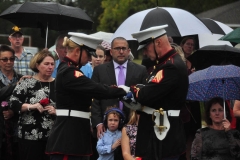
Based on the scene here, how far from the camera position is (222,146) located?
7.45 m

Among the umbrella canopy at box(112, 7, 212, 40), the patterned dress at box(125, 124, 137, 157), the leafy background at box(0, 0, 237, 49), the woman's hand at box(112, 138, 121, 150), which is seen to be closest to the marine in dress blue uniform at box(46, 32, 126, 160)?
the patterned dress at box(125, 124, 137, 157)

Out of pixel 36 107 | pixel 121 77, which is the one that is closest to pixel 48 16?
pixel 121 77

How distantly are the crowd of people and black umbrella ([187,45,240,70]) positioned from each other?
0.41m

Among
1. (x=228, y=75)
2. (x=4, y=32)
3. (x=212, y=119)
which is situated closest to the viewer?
(x=228, y=75)

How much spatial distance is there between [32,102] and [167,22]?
2340mm

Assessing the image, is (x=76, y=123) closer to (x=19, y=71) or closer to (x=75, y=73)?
(x=75, y=73)

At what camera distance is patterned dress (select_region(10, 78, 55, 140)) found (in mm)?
7859

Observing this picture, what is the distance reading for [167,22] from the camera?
9.06 meters

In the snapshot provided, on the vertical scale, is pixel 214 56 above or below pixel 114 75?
above

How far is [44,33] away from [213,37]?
3117mm

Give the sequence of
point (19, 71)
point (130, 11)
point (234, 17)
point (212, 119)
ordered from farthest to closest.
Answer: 1. point (130, 11)
2. point (234, 17)
3. point (19, 71)
4. point (212, 119)

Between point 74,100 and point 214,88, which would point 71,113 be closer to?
point 74,100

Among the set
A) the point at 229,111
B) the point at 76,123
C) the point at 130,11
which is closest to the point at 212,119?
the point at 229,111

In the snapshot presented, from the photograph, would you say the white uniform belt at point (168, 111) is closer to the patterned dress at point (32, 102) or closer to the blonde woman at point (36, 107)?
the blonde woman at point (36, 107)
